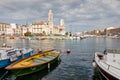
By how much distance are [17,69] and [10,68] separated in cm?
92

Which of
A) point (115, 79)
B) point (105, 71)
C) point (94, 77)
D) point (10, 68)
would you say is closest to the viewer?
point (115, 79)

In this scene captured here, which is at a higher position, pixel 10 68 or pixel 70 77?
pixel 10 68

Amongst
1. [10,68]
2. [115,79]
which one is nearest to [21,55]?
[10,68]

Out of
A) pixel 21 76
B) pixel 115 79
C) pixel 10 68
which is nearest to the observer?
pixel 115 79

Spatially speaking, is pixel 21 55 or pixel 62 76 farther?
pixel 21 55

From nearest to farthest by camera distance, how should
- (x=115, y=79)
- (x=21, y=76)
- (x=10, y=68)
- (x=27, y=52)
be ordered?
(x=115, y=79) < (x=10, y=68) < (x=21, y=76) < (x=27, y=52)

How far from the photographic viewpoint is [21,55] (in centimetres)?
3356

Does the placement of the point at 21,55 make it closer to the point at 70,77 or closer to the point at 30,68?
the point at 30,68

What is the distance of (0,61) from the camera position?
26734 millimetres

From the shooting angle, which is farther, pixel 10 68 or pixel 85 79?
pixel 85 79

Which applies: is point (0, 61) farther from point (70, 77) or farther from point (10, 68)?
point (70, 77)

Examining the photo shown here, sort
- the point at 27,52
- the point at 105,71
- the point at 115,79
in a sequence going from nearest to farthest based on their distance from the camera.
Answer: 1. the point at 115,79
2. the point at 105,71
3. the point at 27,52

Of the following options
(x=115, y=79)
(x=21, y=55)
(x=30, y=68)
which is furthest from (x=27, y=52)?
(x=115, y=79)

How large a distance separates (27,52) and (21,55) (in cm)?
385
